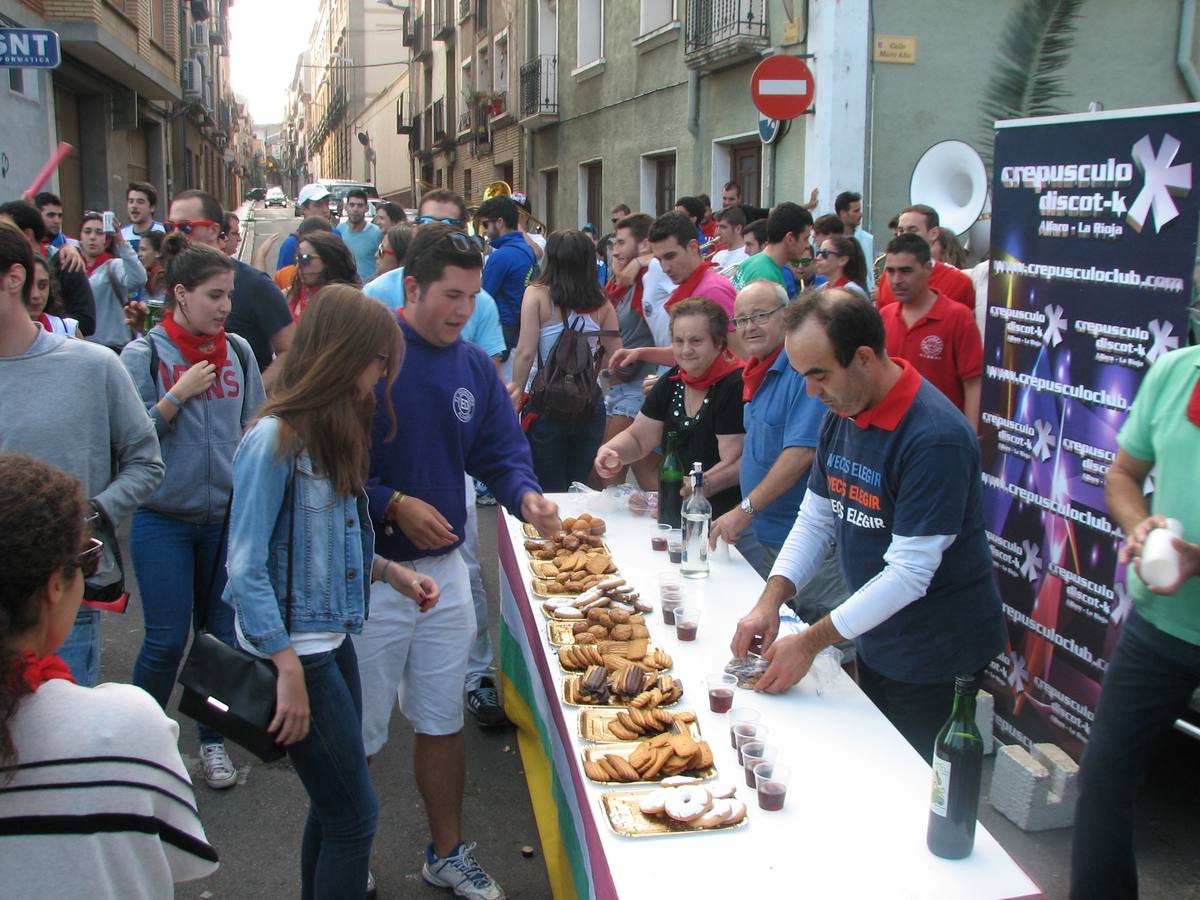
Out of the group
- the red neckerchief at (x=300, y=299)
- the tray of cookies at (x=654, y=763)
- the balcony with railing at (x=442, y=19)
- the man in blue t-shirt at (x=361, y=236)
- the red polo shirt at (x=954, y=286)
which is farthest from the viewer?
the balcony with railing at (x=442, y=19)

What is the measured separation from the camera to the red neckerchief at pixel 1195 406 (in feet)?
8.03

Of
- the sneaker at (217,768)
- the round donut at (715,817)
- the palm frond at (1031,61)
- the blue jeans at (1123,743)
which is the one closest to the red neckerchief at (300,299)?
the sneaker at (217,768)

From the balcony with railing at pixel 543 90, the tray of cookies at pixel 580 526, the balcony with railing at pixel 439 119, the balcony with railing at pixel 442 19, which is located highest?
the balcony with railing at pixel 442 19

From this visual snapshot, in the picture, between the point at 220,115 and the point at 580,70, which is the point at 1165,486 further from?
the point at 220,115

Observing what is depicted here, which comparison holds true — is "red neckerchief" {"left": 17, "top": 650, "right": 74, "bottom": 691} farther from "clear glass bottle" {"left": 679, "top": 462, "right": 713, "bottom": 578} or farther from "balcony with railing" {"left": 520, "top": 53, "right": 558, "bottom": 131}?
"balcony with railing" {"left": 520, "top": 53, "right": 558, "bottom": 131}

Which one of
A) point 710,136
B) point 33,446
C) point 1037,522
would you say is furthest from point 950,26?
point 33,446

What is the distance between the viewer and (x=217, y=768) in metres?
3.82

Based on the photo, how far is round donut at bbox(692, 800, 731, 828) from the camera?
2043mm

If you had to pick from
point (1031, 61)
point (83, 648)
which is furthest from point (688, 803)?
point (1031, 61)

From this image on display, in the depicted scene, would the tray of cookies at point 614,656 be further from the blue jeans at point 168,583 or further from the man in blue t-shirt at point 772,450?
the blue jeans at point 168,583

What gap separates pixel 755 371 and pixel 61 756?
9.65 ft

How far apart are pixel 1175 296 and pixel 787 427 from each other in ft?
4.20

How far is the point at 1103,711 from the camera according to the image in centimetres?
268

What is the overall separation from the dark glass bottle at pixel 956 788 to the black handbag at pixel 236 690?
142 cm
